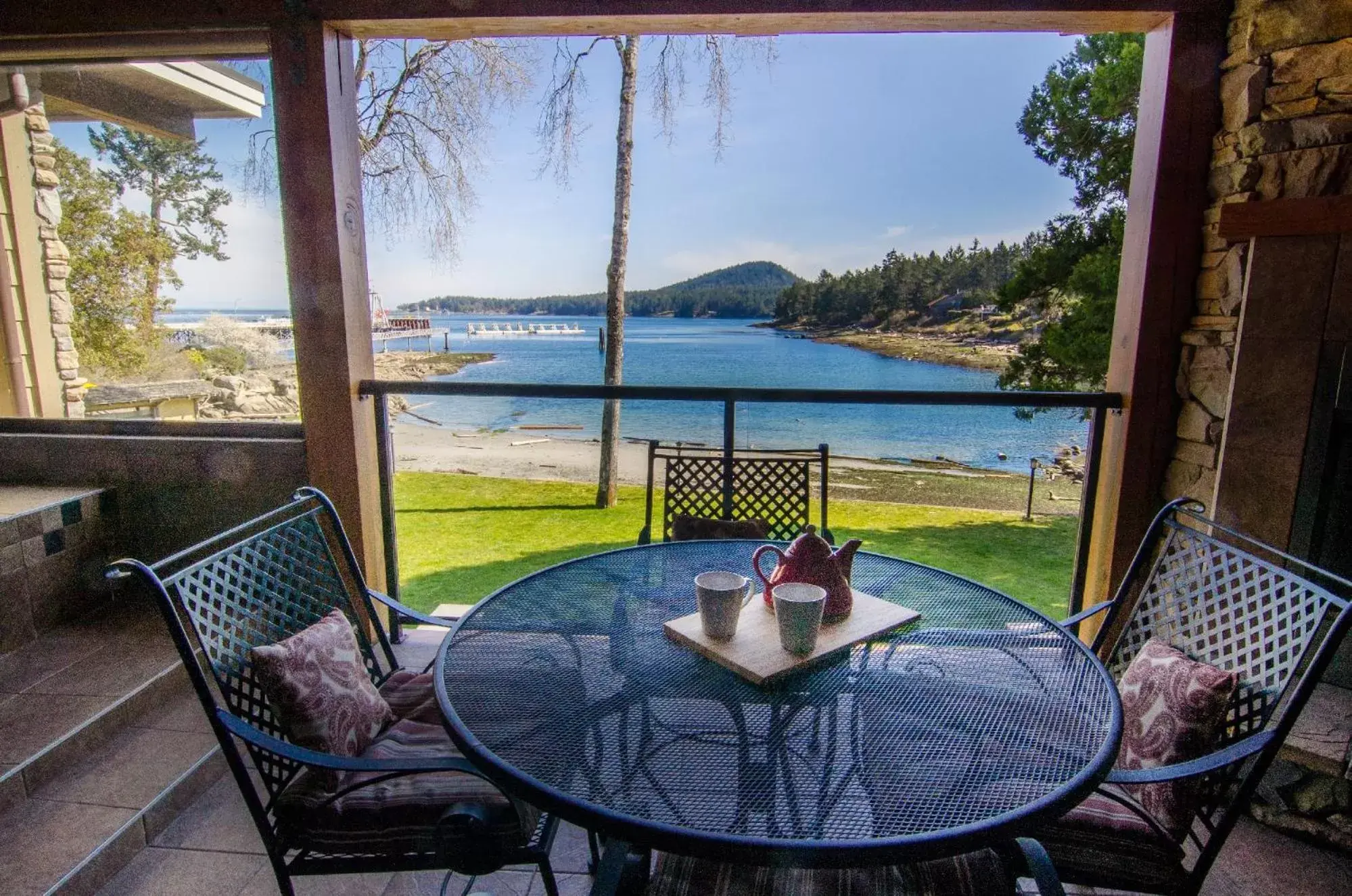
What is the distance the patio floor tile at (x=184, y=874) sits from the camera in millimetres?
1609

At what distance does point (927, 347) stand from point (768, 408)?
4.03 meters

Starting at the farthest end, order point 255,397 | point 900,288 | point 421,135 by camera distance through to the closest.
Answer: point 900,288 → point 421,135 → point 255,397

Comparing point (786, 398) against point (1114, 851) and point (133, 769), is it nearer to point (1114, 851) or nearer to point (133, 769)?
point (1114, 851)

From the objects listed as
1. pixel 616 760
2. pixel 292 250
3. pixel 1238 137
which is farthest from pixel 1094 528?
pixel 292 250

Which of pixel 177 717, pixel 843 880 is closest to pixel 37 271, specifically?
pixel 177 717

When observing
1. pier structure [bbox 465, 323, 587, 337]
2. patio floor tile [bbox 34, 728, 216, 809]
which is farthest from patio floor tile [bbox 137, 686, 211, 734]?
pier structure [bbox 465, 323, 587, 337]

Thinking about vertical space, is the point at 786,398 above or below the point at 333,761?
above

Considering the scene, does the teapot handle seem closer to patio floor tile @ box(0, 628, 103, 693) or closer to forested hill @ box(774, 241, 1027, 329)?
patio floor tile @ box(0, 628, 103, 693)

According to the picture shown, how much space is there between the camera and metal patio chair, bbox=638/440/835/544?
2.29m

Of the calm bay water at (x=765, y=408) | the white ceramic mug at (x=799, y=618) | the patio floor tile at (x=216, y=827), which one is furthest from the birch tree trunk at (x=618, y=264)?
the white ceramic mug at (x=799, y=618)

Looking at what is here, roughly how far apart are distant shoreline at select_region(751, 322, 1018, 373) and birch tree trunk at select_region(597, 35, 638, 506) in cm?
515

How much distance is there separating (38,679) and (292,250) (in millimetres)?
1618

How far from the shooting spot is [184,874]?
166 cm

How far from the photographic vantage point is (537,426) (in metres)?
18.7
